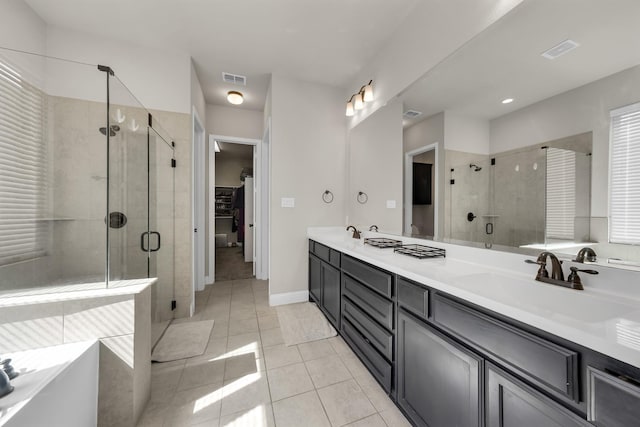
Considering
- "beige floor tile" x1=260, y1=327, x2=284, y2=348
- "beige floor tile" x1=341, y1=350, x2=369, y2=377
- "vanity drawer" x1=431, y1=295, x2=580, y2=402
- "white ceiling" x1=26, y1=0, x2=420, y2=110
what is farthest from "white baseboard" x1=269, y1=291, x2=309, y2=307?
"white ceiling" x1=26, y1=0, x2=420, y2=110

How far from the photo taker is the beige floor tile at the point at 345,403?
1.33 metres

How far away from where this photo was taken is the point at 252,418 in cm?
133

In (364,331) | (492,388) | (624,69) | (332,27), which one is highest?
(332,27)

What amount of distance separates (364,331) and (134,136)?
2.45 meters

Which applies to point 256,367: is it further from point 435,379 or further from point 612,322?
point 612,322

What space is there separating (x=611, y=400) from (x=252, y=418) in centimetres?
154

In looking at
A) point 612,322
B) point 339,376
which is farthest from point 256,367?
point 612,322

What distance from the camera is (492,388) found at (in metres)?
0.83

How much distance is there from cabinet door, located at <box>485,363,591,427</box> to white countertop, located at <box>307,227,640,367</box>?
216mm

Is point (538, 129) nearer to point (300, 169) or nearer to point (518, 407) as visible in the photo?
point (518, 407)

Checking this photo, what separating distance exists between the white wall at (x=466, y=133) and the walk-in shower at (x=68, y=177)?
89.4 inches

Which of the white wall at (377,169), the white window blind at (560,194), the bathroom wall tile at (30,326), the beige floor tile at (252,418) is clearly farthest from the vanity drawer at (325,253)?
the bathroom wall tile at (30,326)

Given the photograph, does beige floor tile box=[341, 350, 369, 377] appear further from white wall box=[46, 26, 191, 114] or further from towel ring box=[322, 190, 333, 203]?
white wall box=[46, 26, 191, 114]

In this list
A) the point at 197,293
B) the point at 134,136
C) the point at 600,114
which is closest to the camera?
the point at 600,114
